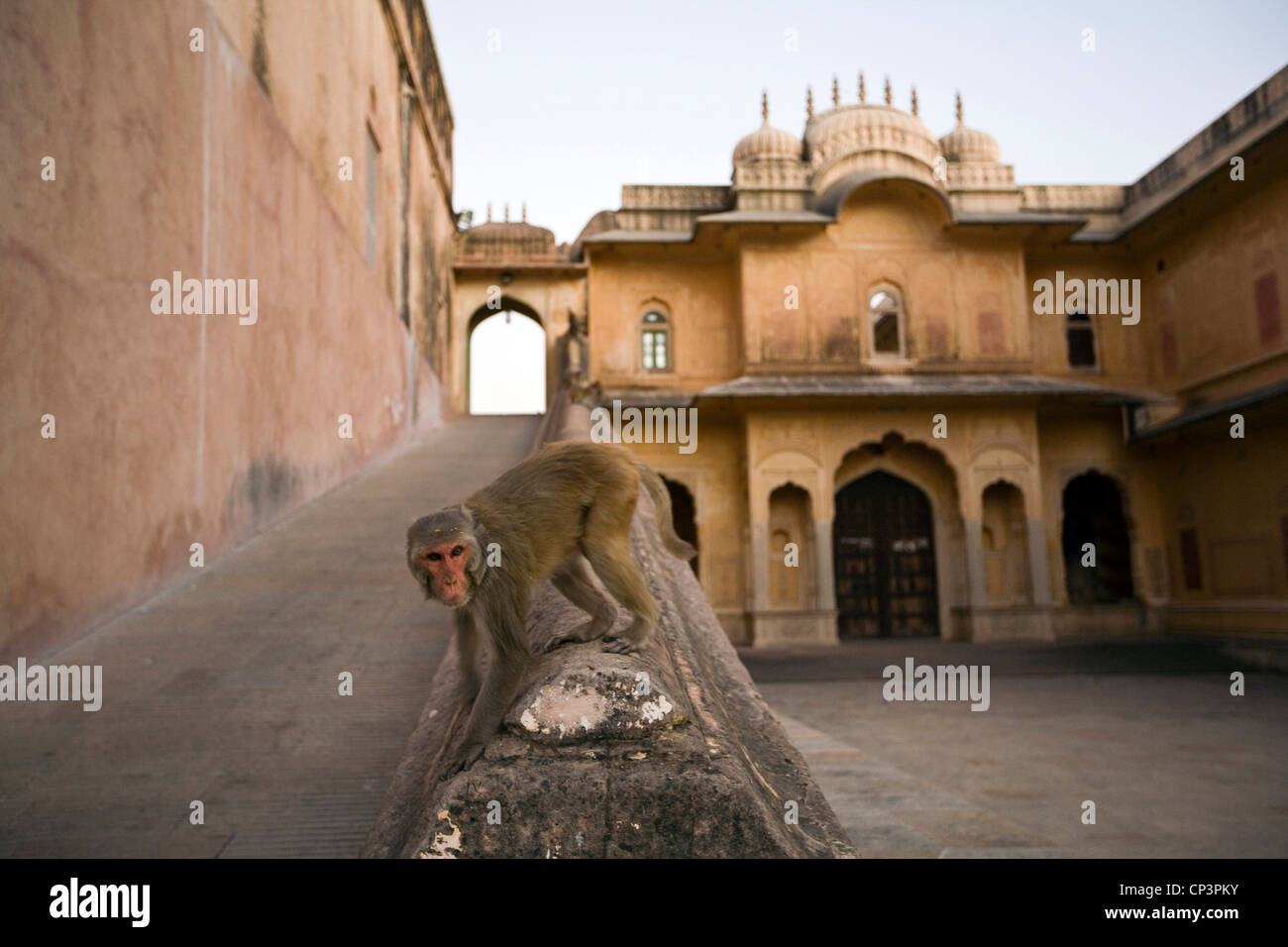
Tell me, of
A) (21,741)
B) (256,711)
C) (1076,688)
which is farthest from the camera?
(1076,688)

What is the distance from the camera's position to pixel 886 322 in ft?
84.6

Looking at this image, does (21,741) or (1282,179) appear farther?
(1282,179)

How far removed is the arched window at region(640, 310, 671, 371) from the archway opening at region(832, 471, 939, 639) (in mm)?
4944

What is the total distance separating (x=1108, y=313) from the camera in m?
19.6

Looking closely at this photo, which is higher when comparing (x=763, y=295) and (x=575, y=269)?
(x=575, y=269)

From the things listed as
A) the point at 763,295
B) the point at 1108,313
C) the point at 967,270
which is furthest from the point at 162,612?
the point at 1108,313

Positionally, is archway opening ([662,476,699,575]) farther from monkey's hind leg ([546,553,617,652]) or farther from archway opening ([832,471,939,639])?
monkey's hind leg ([546,553,617,652])

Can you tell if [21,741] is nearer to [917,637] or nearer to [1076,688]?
[1076,688]

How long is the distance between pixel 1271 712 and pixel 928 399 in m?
8.60

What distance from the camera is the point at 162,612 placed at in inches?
208

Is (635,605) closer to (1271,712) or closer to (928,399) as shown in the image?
(1271,712)

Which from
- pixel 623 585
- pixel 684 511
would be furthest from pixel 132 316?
pixel 684 511
